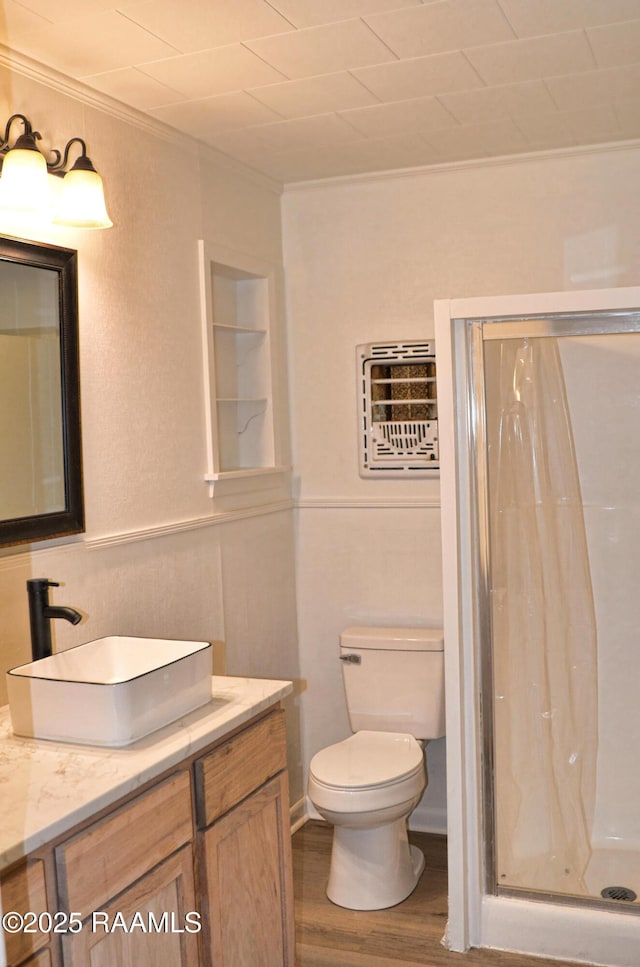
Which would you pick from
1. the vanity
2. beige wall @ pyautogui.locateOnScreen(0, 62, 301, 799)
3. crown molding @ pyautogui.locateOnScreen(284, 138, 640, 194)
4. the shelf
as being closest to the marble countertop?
the vanity

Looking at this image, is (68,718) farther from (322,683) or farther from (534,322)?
(322,683)

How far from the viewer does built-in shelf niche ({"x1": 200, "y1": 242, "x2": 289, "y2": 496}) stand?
3285mm

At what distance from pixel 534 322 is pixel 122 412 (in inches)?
45.0

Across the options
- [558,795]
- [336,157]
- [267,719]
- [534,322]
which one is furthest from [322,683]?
[336,157]

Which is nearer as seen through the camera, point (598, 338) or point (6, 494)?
point (6, 494)

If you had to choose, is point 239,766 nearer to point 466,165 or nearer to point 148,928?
point 148,928

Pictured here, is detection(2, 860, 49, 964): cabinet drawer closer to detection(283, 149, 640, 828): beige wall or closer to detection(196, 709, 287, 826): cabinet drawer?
detection(196, 709, 287, 826): cabinet drawer

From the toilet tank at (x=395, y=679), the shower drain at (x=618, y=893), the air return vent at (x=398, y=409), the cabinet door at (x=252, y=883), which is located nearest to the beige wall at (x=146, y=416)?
the toilet tank at (x=395, y=679)

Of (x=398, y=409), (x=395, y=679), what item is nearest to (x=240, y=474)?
(x=398, y=409)

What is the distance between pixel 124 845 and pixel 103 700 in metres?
0.27

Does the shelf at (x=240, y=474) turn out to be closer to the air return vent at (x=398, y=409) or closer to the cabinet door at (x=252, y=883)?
the air return vent at (x=398, y=409)

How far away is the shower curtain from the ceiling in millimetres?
722

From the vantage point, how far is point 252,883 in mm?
2041

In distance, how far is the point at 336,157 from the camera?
124 inches
